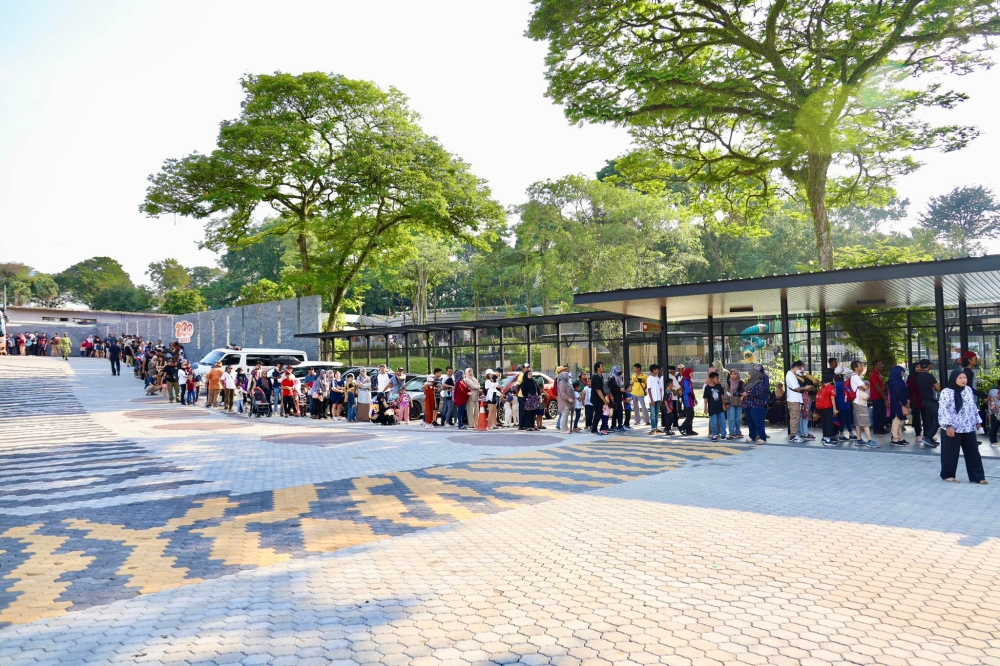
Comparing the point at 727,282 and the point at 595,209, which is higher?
the point at 595,209

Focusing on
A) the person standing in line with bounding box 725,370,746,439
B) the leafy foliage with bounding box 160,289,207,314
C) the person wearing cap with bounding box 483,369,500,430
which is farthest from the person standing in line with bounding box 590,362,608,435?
the leafy foliage with bounding box 160,289,207,314

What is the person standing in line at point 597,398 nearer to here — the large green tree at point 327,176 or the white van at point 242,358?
the white van at point 242,358

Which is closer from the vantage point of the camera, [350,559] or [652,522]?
[350,559]

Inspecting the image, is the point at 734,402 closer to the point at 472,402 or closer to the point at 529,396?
the point at 529,396

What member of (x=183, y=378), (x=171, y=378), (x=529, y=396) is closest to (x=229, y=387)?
(x=183, y=378)

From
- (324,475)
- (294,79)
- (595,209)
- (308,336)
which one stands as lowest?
(324,475)

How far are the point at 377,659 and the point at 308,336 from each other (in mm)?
29950

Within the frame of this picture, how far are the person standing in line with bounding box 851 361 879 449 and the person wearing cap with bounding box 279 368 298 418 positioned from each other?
51.6ft

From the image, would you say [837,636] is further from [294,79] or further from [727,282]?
[294,79]

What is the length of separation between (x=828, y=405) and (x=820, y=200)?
9.39 metres

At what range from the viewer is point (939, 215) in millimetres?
73812

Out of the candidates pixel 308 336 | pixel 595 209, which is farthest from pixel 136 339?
pixel 595 209

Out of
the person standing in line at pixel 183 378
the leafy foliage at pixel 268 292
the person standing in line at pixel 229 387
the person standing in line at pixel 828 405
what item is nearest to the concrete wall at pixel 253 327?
the leafy foliage at pixel 268 292

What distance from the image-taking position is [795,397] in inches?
588
